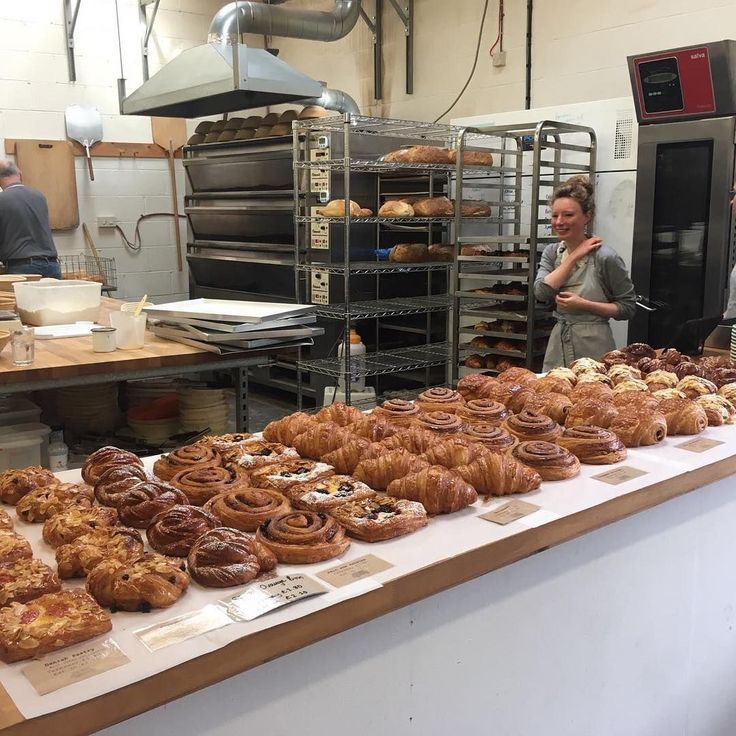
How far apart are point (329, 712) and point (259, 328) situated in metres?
1.85

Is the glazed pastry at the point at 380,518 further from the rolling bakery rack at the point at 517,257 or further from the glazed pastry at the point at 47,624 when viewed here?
the rolling bakery rack at the point at 517,257

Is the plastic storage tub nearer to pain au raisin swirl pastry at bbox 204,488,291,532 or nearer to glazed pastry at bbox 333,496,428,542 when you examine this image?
pain au raisin swirl pastry at bbox 204,488,291,532

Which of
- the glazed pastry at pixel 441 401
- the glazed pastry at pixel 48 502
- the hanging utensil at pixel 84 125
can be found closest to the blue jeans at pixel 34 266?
the hanging utensil at pixel 84 125

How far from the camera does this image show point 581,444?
1.72 m

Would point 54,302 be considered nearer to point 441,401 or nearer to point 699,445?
point 441,401

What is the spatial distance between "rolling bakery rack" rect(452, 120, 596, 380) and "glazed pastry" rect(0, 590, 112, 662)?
3549 mm

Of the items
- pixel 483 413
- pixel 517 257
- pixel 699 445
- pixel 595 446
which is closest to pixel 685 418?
pixel 699 445

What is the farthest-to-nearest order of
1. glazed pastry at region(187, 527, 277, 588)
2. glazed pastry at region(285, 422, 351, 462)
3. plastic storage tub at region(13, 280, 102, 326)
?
plastic storage tub at region(13, 280, 102, 326) → glazed pastry at region(285, 422, 351, 462) → glazed pastry at region(187, 527, 277, 588)

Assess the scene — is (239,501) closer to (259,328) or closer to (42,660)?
(42,660)

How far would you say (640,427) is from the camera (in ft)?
6.02

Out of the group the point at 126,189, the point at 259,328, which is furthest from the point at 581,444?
the point at 126,189

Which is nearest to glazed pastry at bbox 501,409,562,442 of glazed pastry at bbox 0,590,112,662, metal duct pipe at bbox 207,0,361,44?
glazed pastry at bbox 0,590,112,662

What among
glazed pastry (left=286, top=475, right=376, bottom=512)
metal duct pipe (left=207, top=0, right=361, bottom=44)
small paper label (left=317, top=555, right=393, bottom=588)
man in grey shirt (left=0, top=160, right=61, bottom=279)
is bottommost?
small paper label (left=317, top=555, right=393, bottom=588)

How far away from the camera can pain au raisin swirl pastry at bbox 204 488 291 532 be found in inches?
52.5
